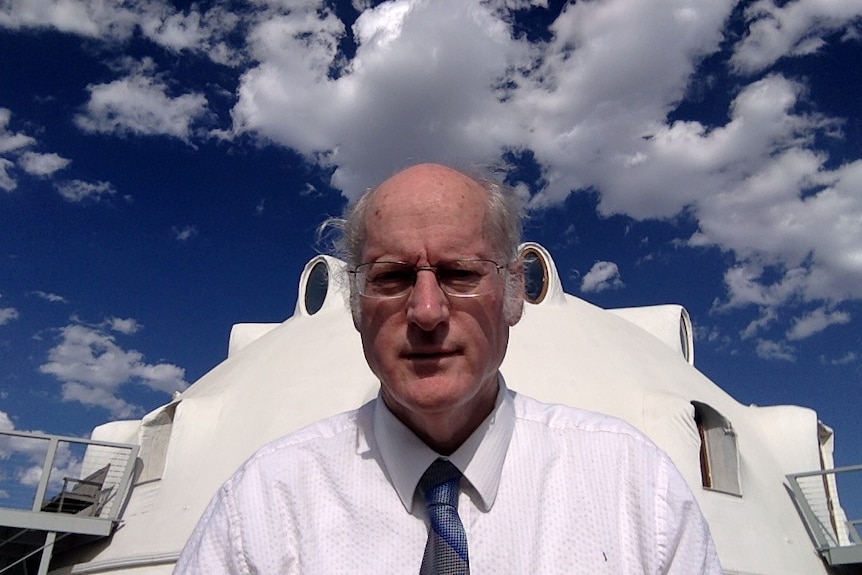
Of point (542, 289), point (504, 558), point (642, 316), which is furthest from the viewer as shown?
point (642, 316)

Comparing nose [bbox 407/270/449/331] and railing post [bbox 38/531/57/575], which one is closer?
nose [bbox 407/270/449/331]

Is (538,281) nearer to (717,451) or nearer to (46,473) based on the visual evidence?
(717,451)

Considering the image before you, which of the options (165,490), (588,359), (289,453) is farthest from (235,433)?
(289,453)

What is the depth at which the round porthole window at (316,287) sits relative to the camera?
10711 millimetres

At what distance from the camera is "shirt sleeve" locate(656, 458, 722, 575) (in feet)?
5.75

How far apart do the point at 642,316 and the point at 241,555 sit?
438 inches

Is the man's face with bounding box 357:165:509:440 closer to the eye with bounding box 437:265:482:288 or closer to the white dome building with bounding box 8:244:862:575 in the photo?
the eye with bounding box 437:265:482:288

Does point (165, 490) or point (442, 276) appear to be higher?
point (165, 490)

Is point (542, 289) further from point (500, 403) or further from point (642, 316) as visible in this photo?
point (500, 403)

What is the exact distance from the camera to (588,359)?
864cm

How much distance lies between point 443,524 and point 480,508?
14 centimetres

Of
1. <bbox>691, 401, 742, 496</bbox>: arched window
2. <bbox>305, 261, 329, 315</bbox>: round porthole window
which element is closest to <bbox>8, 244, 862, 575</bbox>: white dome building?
<bbox>691, 401, 742, 496</bbox>: arched window

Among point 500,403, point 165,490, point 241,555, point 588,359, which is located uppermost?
point 588,359

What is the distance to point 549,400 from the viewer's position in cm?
765
